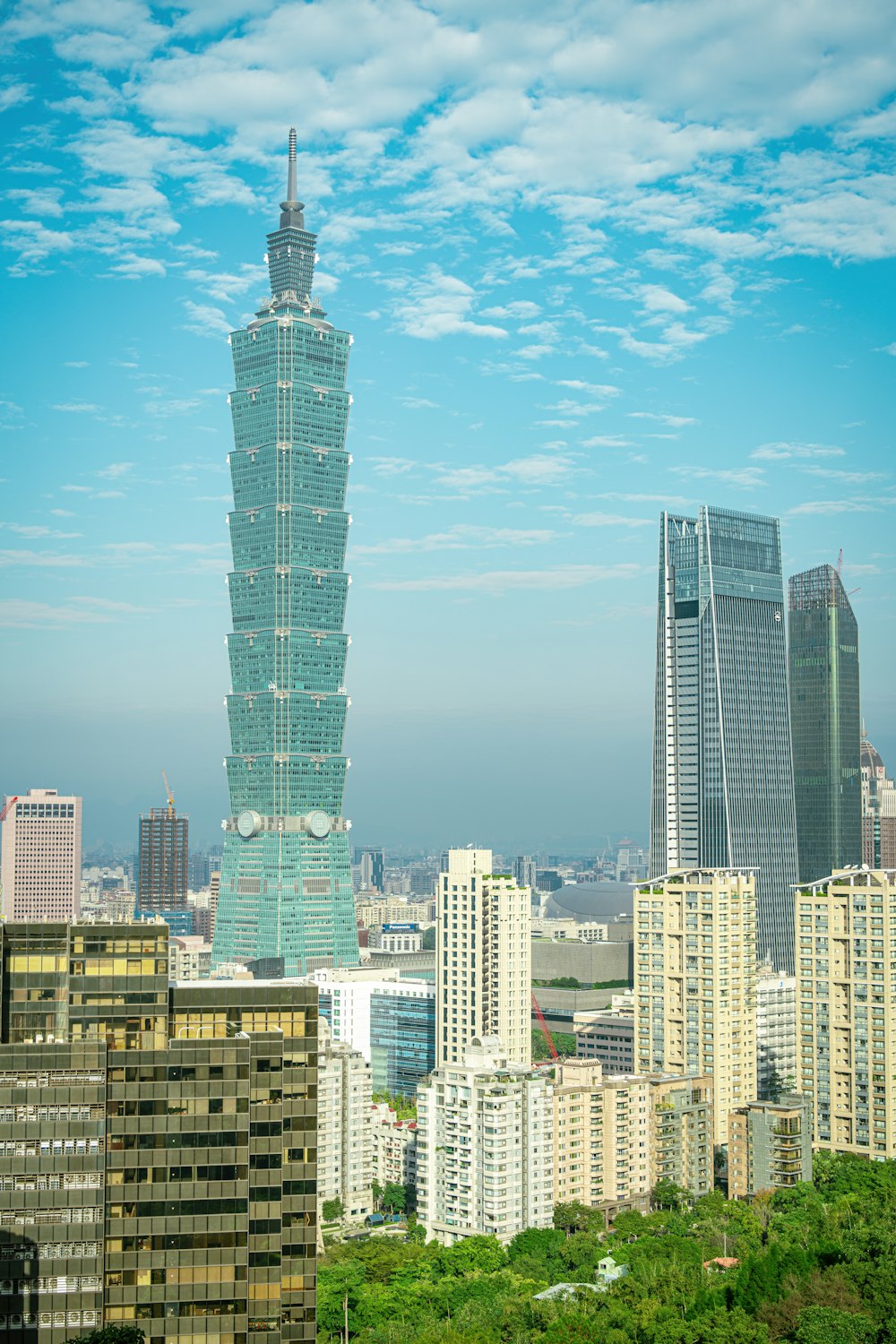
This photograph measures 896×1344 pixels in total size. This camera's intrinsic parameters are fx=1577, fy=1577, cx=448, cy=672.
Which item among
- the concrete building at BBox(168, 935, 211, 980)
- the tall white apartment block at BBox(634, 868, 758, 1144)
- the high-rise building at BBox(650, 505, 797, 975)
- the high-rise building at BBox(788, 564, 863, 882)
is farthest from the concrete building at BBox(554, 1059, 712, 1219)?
the high-rise building at BBox(788, 564, 863, 882)

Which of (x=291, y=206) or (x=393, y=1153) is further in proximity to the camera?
(x=291, y=206)

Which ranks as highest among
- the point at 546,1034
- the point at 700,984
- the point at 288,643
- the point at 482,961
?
the point at 288,643

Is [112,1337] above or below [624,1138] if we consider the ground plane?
above

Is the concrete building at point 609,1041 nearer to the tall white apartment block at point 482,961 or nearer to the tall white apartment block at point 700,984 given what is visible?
the tall white apartment block at point 482,961

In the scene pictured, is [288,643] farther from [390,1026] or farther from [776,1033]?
[776,1033]

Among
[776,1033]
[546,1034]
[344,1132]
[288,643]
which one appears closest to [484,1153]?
[344,1132]

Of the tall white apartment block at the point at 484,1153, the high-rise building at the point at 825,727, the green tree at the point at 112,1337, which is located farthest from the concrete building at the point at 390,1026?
the green tree at the point at 112,1337

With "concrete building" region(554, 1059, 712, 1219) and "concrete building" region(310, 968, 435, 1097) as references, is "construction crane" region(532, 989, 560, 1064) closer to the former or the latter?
"concrete building" region(310, 968, 435, 1097)
